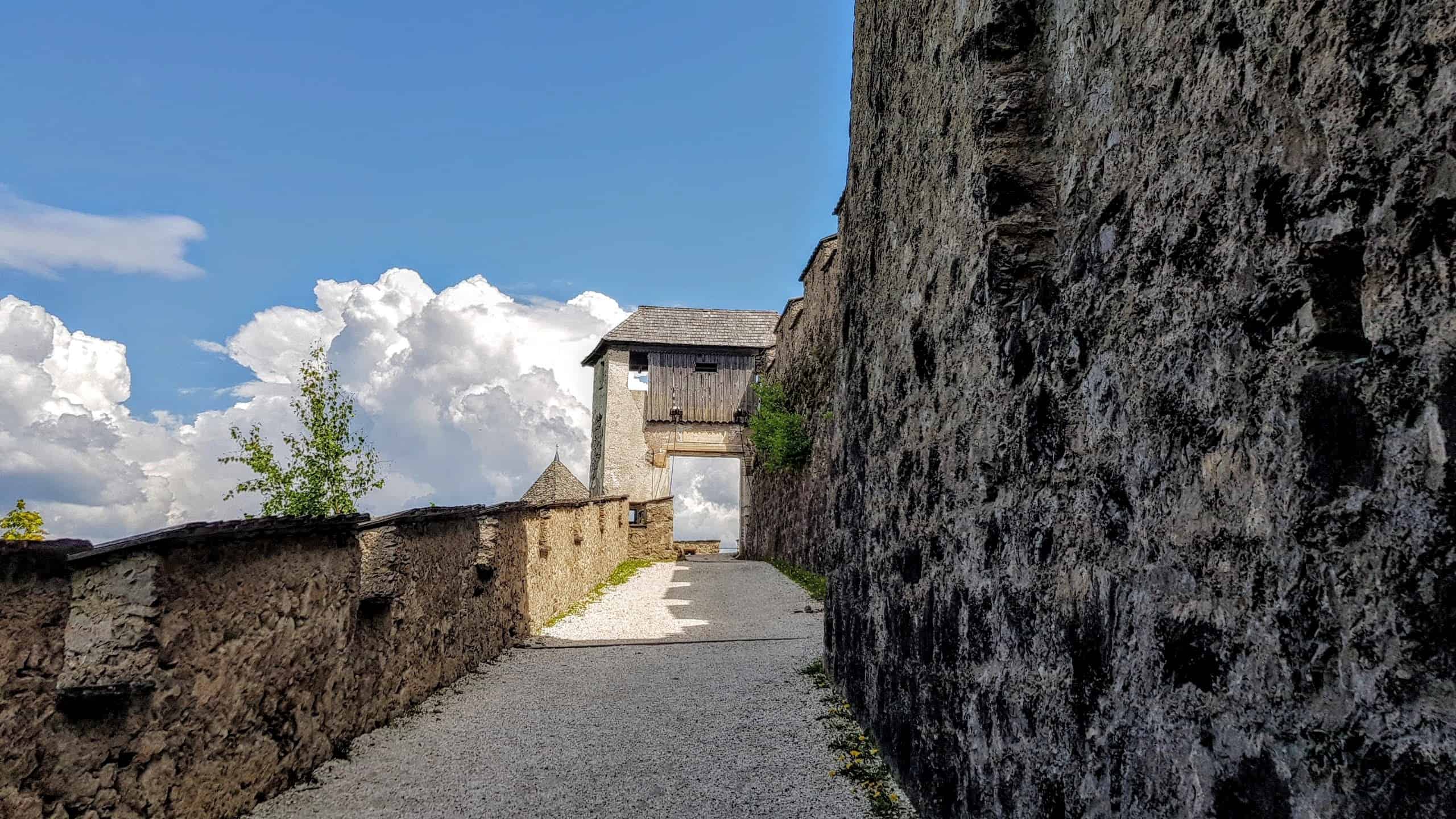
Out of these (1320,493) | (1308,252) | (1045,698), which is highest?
(1308,252)

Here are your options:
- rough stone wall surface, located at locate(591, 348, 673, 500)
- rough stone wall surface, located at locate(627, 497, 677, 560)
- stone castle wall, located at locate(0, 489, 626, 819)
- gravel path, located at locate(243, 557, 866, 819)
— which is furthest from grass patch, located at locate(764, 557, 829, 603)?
rough stone wall surface, located at locate(591, 348, 673, 500)

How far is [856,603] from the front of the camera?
5.12 m

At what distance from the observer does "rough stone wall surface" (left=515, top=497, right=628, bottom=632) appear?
8508mm

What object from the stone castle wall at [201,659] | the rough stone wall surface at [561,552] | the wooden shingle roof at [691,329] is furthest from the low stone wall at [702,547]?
the stone castle wall at [201,659]

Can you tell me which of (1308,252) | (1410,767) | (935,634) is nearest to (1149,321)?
(1308,252)

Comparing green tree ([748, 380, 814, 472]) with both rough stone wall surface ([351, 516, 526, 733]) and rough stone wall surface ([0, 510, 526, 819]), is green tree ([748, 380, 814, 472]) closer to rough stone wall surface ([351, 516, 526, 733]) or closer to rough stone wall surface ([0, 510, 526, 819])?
rough stone wall surface ([351, 516, 526, 733])

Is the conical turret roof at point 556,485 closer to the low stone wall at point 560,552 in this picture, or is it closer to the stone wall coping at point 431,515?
the low stone wall at point 560,552

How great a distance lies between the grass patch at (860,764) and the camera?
3570mm

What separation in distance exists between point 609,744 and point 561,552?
234 inches

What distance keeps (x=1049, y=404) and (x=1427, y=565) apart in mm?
1242

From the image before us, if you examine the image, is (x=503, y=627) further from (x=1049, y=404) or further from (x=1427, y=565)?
(x=1427, y=565)

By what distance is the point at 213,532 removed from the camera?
3.19 meters

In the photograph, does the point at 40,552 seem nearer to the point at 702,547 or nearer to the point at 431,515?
the point at 431,515

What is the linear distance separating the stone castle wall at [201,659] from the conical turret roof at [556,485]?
1623 centimetres
